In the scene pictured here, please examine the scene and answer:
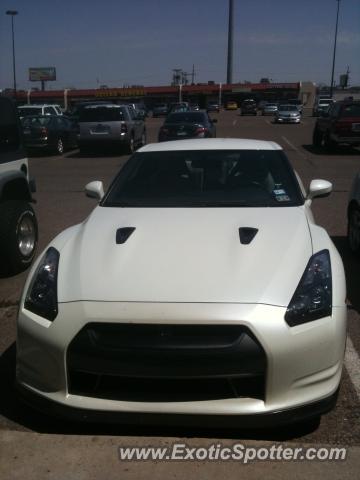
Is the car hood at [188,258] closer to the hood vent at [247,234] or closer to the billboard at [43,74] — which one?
the hood vent at [247,234]

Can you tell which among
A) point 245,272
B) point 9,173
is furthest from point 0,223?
point 245,272

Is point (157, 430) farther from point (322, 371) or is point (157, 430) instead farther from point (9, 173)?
point (9, 173)

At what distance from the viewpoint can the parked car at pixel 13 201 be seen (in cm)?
577

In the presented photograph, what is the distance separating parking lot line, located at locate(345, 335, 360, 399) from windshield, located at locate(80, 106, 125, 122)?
15.5 m

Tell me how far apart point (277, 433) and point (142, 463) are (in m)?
0.76

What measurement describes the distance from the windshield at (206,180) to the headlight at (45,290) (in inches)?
41.5

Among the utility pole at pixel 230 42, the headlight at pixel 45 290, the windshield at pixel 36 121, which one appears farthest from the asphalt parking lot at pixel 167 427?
the utility pole at pixel 230 42

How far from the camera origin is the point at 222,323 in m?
2.62

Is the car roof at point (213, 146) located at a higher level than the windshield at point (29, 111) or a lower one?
higher

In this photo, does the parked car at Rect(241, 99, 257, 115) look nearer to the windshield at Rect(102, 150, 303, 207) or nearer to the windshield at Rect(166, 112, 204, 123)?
the windshield at Rect(166, 112, 204, 123)

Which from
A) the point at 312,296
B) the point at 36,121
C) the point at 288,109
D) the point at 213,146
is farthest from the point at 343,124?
the point at 288,109

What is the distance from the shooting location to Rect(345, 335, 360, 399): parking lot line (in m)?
3.51

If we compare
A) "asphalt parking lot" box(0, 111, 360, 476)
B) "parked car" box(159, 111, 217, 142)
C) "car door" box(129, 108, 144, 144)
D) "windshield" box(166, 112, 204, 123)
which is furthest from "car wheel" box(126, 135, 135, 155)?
"asphalt parking lot" box(0, 111, 360, 476)

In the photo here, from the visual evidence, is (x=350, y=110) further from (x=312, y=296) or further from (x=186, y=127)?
(x=312, y=296)
